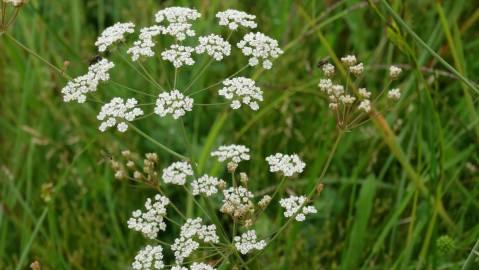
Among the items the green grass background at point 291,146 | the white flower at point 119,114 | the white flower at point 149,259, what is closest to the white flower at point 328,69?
the green grass background at point 291,146

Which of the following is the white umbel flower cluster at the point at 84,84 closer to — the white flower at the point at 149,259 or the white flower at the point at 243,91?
the white flower at the point at 243,91

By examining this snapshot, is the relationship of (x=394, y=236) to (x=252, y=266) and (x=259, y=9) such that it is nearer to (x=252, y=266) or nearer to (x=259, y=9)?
(x=252, y=266)

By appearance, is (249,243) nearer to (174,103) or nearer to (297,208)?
(297,208)

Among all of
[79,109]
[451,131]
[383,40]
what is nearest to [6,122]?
[79,109]

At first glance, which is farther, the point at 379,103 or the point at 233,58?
the point at 233,58

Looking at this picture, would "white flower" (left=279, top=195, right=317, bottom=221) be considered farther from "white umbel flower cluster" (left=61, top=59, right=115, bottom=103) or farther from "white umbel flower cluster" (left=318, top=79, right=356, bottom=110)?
"white umbel flower cluster" (left=61, top=59, right=115, bottom=103)

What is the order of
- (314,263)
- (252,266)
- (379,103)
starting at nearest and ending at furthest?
(314,263) < (252,266) < (379,103)
